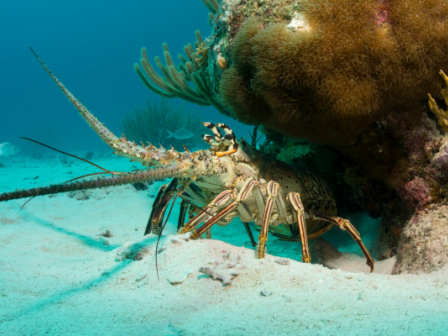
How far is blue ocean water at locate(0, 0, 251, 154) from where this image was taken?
8981 cm

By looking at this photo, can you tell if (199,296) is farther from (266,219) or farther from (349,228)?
(349,228)

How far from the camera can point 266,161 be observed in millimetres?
3318

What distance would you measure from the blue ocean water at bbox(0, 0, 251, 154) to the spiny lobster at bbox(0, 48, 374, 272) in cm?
9000

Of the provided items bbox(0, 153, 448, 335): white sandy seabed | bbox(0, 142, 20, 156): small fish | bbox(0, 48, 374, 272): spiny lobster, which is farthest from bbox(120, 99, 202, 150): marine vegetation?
bbox(0, 153, 448, 335): white sandy seabed

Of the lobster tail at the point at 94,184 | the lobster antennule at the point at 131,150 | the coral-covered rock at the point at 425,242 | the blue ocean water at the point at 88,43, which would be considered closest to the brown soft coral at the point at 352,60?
the coral-covered rock at the point at 425,242

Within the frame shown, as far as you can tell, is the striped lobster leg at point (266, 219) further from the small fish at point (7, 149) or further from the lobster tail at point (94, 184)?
the small fish at point (7, 149)

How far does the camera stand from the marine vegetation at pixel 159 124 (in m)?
12.7

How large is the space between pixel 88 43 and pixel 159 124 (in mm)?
116237

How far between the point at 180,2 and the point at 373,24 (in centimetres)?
11908

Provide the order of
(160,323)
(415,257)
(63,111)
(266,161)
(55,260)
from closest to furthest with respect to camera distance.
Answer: (160,323) → (415,257) → (55,260) → (266,161) → (63,111)

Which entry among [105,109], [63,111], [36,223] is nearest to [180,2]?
[105,109]

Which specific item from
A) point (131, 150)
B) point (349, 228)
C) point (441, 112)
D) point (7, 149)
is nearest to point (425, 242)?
point (349, 228)

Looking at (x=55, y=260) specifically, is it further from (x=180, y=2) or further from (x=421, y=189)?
(x=180, y=2)

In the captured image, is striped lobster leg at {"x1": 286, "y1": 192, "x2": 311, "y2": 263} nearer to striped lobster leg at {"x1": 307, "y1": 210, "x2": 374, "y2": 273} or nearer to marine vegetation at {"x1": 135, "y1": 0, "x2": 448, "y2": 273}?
striped lobster leg at {"x1": 307, "y1": 210, "x2": 374, "y2": 273}
